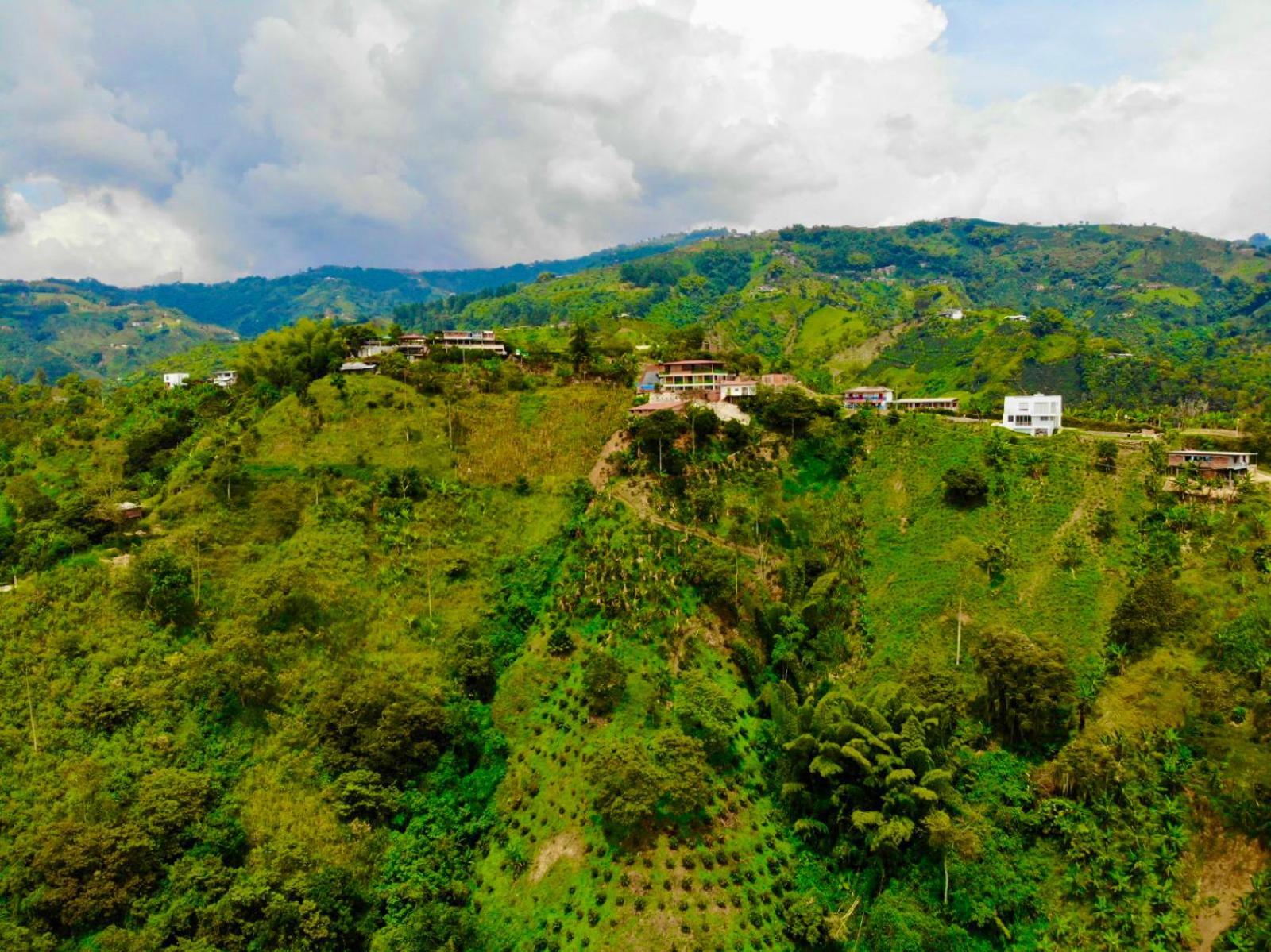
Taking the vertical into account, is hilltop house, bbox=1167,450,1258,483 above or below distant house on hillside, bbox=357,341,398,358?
below

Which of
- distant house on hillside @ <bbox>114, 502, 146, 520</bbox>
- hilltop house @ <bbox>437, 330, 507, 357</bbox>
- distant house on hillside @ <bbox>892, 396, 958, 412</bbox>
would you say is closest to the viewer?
distant house on hillside @ <bbox>114, 502, 146, 520</bbox>

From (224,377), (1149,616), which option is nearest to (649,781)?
(1149,616)

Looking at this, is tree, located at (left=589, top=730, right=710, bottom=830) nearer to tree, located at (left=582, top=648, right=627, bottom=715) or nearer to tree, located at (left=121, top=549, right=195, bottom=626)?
tree, located at (left=582, top=648, right=627, bottom=715)

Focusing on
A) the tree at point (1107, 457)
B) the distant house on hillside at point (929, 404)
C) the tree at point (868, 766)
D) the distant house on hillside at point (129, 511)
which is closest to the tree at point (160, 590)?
the distant house on hillside at point (129, 511)

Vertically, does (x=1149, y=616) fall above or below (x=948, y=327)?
below

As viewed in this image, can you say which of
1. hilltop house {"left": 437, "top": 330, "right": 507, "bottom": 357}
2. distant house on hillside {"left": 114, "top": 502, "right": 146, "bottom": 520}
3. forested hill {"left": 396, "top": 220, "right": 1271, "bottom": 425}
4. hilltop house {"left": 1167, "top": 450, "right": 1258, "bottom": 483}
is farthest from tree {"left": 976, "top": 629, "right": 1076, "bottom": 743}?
hilltop house {"left": 437, "top": 330, "right": 507, "bottom": 357}

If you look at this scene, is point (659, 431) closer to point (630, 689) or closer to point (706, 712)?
point (630, 689)

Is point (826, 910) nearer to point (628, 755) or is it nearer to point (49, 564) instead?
point (628, 755)
